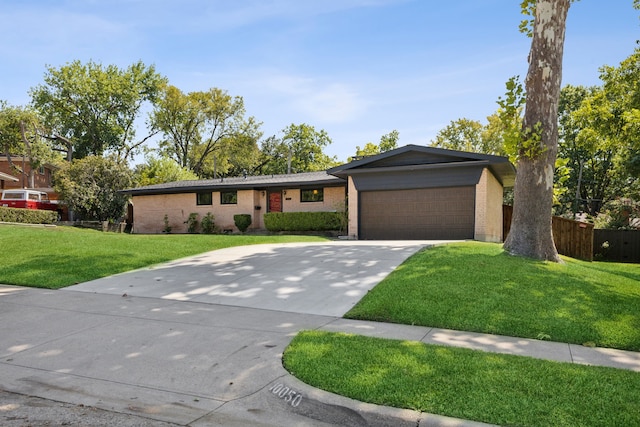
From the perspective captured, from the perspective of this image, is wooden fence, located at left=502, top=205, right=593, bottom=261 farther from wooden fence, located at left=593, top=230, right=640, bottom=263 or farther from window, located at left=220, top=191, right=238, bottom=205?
window, located at left=220, top=191, right=238, bottom=205

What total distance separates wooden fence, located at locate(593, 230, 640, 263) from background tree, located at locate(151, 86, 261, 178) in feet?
119

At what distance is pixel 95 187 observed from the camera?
27.5m

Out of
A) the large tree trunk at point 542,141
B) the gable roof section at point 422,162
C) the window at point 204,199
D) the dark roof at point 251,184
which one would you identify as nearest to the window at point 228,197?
the dark roof at point 251,184

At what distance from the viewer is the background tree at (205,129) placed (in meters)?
44.5

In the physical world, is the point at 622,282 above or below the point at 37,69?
below

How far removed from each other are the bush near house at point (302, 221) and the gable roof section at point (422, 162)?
2.79 metres

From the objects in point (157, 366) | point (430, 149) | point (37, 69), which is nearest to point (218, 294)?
point (157, 366)

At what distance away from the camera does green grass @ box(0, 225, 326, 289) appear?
9.51m

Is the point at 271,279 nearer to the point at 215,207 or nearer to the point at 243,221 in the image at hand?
the point at 243,221

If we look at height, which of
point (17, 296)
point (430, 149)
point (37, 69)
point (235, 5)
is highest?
point (37, 69)

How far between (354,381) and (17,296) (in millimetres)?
7245

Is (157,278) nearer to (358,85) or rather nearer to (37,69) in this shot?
(358,85)

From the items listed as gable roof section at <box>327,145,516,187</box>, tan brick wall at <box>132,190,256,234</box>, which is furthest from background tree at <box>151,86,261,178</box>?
gable roof section at <box>327,145,516,187</box>

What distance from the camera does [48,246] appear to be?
1286 cm
